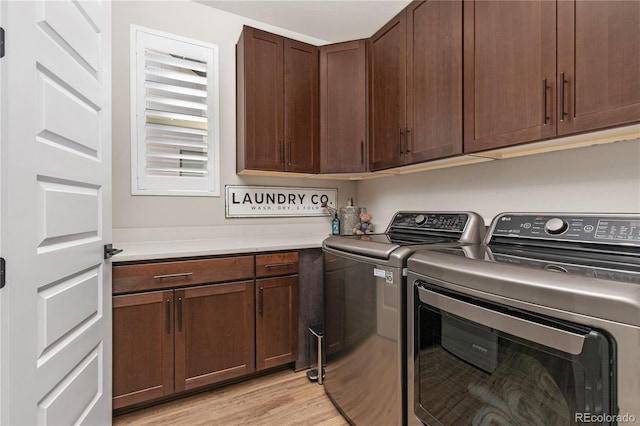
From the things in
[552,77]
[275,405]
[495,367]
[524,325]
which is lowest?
[275,405]

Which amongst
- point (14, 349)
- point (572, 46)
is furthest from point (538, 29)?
point (14, 349)

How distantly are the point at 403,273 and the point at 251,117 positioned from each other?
1.53 meters

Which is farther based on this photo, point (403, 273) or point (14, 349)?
point (403, 273)

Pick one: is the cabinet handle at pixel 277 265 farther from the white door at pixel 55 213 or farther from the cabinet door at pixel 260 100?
the white door at pixel 55 213

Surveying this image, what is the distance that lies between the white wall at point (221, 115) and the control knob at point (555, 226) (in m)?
1.82

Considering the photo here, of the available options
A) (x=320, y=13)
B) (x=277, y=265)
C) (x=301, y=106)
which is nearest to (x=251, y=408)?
(x=277, y=265)

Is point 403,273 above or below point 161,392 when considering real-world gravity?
above

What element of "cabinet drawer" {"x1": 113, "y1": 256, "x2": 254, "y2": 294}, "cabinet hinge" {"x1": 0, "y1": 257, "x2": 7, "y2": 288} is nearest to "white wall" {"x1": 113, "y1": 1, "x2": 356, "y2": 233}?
"cabinet drawer" {"x1": 113, "y1": 256, "x2": 254, "y2": 294}

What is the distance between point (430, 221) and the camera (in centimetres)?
187

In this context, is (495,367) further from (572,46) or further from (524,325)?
(572,46)

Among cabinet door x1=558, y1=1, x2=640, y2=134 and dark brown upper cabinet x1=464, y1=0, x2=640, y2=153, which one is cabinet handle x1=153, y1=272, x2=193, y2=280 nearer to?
dark brown upper cabinet x1=464, y1=0, x2=640, y2=153

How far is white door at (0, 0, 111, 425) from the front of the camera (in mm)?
892

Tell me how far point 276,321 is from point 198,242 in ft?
2.59

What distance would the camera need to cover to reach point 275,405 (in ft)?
5.80
